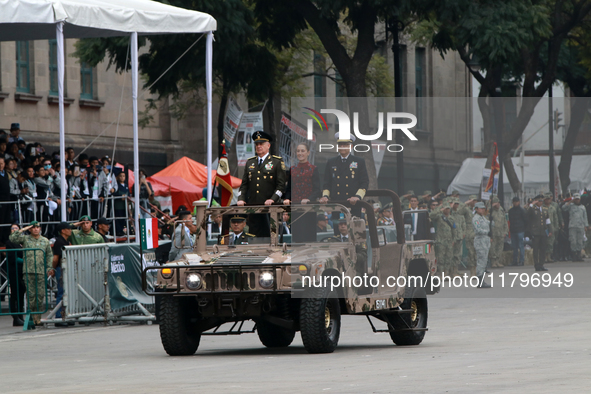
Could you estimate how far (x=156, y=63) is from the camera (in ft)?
94.5

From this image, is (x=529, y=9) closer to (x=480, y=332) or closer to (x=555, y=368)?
(x=480, y=332)

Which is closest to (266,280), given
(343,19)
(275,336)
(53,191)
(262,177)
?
(275,336)

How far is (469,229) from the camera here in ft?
72.1

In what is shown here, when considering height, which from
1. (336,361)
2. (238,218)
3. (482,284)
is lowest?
(482,284)

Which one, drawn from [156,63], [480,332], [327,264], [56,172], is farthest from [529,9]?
[327,264]

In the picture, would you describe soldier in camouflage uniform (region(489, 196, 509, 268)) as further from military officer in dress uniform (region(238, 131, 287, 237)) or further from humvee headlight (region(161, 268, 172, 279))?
humvee headlight (region(161, 268, 172, 279))

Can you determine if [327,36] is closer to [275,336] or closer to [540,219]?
[540,219]

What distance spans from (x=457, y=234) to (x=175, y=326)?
8971 mm

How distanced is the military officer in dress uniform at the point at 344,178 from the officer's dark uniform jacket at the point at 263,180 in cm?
91

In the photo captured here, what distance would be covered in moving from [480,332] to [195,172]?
18.4 metres

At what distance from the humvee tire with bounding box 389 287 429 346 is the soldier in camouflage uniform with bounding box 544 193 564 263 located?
652cm

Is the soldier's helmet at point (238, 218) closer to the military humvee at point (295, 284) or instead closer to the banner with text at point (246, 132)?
the military humvee at point (295, 284)

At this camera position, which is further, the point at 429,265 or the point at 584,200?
the point at 584,200

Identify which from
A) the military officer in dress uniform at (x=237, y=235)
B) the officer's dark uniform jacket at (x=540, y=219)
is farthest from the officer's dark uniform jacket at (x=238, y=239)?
the officer's dark uniform jacket at (x=540, y=219)
